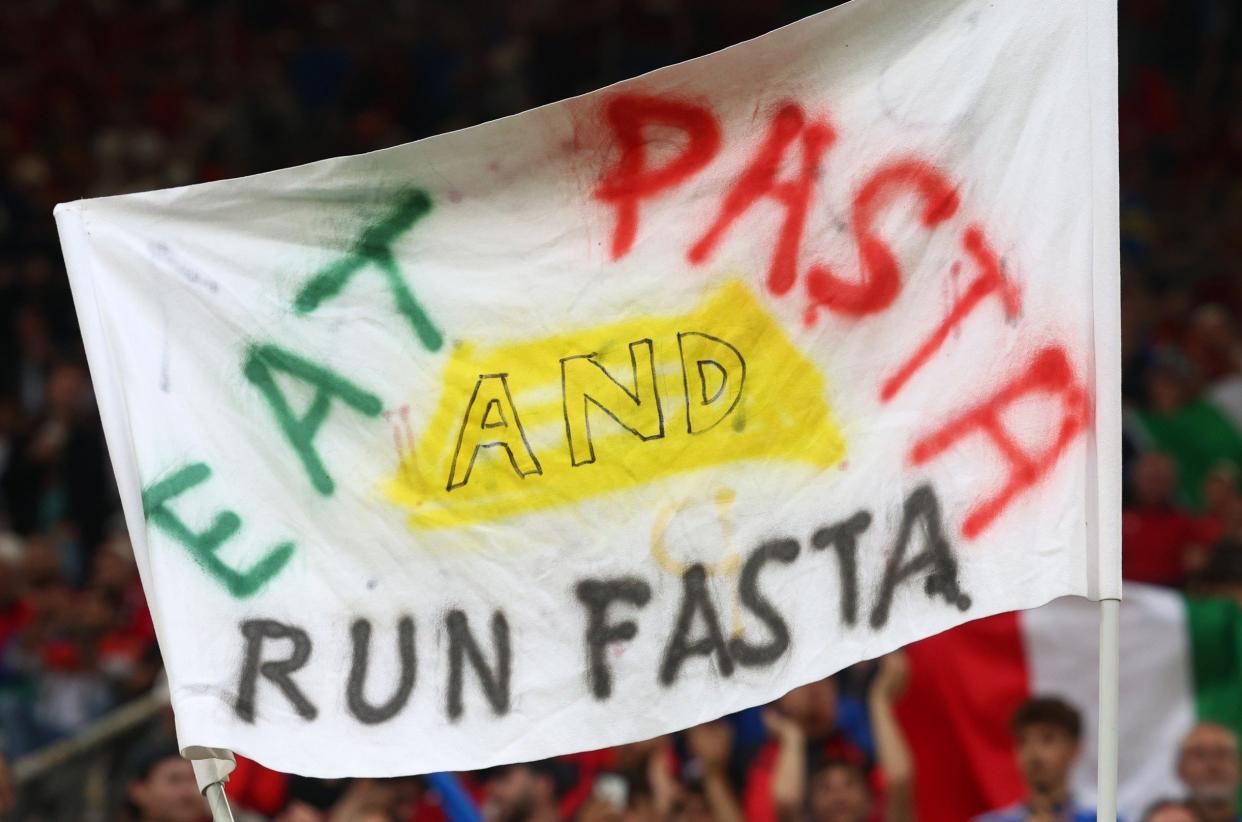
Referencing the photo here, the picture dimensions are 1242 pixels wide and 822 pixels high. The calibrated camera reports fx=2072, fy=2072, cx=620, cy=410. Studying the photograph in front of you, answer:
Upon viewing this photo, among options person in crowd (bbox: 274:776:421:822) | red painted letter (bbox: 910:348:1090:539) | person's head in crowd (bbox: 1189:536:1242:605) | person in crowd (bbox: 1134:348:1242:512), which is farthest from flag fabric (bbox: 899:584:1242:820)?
red painted letter (bbox: 910:348:1090:539)

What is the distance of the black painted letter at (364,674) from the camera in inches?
120

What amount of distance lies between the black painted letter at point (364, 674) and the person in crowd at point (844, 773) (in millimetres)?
1793

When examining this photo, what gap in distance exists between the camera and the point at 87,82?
12.3 meters

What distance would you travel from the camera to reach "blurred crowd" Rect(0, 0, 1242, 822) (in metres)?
4.91

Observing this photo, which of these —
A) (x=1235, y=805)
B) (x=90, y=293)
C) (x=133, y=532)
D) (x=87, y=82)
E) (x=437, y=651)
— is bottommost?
(x=1235, y=805)

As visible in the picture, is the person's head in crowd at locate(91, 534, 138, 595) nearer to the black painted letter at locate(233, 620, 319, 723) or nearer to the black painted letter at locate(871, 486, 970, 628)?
the black painted letter at locate(233, 620, 319, 723)

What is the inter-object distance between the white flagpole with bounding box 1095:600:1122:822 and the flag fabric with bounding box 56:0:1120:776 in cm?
8

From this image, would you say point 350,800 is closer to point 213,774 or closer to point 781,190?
point 213,774

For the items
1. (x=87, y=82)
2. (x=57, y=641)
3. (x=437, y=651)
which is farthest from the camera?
(x=87, y=82)

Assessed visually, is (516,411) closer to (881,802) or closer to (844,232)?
(844,232)

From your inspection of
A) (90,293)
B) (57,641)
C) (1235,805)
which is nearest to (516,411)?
(90,293)

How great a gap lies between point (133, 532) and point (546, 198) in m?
0.82

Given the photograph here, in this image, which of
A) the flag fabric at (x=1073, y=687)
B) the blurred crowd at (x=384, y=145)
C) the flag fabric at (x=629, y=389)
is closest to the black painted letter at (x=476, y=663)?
the flag fabric at (x=629, y=389)

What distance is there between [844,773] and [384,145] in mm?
7206
